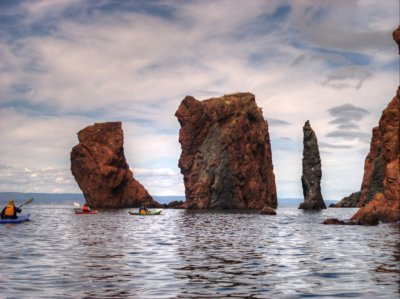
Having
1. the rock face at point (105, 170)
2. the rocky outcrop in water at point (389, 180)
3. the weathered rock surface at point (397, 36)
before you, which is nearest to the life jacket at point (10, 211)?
the rocky outcrop in water at point (389, 180)

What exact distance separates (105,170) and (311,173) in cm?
6380

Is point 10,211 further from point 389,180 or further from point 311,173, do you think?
point 311,173

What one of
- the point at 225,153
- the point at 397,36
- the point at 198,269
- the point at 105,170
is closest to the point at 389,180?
the point at 397,36

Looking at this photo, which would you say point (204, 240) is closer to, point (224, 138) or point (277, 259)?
point (277, 259)

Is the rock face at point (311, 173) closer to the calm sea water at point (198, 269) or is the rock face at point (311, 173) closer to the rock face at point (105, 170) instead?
the rock face at point (105, 170)

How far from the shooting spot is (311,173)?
15700 centimetres

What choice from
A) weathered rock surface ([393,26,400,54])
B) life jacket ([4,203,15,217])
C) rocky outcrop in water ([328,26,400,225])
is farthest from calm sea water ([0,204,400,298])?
weathered rock surface ([393,26,400,54])

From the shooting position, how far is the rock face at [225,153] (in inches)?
5901

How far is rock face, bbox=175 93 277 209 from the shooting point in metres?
150

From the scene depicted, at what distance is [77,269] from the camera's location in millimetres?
23891

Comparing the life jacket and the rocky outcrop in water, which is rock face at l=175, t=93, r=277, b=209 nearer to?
the rocky outcrop in water

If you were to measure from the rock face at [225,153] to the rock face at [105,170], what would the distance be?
19949 mm

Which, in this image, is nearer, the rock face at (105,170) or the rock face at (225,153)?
the rock face at (225,153)

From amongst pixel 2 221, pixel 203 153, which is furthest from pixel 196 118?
pixel 2 221
